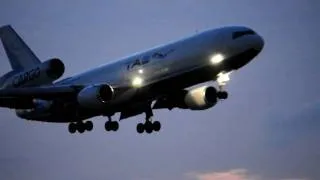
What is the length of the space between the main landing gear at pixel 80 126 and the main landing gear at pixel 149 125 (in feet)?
14.6

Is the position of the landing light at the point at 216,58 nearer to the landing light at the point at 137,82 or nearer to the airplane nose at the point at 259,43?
the airplane nose at the point at 259,43

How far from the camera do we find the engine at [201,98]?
165 feet

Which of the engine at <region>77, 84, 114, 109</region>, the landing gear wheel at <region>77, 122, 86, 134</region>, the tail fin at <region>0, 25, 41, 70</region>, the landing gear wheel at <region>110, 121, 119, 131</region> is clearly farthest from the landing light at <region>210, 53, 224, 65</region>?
the tail fin at <region>0, 25, 41, 70</region>

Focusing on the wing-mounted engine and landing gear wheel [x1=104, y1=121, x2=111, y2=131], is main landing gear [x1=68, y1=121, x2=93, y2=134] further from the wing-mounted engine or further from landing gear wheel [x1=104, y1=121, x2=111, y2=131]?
the wing-mounted engine

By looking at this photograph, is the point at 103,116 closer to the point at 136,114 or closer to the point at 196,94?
the point at 136,114

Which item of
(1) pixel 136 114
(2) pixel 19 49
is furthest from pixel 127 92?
(2) pixel 19 49

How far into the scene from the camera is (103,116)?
5259 centimetres

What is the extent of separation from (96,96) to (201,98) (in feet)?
29.9

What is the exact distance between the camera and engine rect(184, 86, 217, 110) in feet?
165

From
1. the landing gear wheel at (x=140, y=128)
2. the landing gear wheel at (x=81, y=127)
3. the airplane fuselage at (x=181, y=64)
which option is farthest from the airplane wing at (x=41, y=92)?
the landing gear wheel at (x=140, y=128)

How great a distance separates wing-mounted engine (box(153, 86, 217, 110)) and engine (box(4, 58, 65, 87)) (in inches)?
348

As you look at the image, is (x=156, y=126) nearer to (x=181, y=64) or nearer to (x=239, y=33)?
(x=181, y=64)

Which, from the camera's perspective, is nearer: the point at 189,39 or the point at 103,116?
the point at 189,39

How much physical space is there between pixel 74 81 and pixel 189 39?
11.6 m
